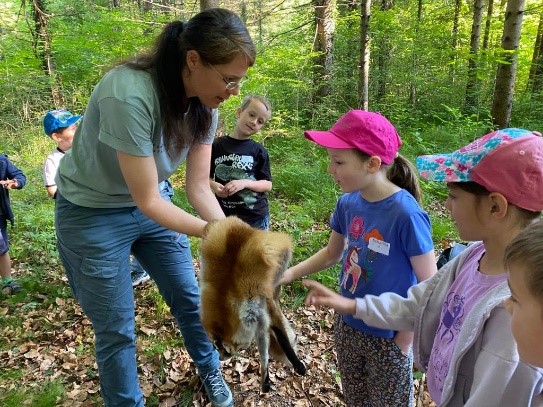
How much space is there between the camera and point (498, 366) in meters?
1.16

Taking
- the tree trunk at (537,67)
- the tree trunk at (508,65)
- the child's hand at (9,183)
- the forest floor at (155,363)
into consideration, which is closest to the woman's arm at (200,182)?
the forest floor at (155,363)

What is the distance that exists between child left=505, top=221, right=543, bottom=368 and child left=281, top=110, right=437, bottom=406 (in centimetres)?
91

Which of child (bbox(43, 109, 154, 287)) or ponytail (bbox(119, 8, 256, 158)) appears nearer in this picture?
ponytail (bbox(119, 8, 256, 158))

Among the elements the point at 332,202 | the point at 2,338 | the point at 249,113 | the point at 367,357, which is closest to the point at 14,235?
the point at 2,338

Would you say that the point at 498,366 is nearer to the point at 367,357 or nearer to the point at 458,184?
the point at 458,184

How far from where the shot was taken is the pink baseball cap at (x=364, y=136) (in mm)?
2061

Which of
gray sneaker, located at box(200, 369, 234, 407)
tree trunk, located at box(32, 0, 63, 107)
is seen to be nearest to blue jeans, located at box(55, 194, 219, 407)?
gray sneaker, located at box(200, 369, 234, 407)

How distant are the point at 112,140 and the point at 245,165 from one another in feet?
7.31

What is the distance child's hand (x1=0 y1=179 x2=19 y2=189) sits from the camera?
4826 mm

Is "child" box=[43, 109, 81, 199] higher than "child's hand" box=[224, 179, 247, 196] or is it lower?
higher

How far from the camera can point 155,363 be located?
347 centimetres

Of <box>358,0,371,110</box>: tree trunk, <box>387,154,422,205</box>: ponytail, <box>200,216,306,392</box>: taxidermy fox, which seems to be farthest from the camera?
<box>358,0,371,110</box>: tree trunk

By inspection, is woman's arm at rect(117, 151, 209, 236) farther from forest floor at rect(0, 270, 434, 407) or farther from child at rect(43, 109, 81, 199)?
child at rect(43, 109, 81, 199)

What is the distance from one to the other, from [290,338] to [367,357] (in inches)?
22.7
